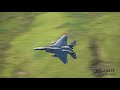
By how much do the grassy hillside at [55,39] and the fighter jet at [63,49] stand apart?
0.10 m

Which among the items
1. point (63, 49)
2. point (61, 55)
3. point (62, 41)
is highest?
point (62, 41)

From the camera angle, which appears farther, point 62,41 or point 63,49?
point 63,49

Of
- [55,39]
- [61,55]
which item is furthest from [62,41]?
[61,55]

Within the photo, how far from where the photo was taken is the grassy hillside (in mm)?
6730

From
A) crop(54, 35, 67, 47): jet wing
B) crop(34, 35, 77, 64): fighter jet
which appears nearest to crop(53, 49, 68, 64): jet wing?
crop(34, 35, 77, 64): fighter jet

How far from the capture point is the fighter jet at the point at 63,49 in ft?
22.3

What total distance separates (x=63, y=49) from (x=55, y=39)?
32cm

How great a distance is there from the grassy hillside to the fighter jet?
99 mm

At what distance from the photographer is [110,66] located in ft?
22.1

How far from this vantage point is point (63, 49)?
692cm

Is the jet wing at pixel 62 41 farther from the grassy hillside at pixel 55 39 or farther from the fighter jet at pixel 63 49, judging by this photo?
the grassy hillside at pixel 55 39

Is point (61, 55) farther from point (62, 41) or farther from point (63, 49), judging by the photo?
point (62, 41)

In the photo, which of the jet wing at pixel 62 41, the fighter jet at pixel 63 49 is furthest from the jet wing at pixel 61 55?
the jet wing at pixel 62 41
